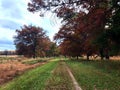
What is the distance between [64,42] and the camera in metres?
88.8

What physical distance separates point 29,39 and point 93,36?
72.5m

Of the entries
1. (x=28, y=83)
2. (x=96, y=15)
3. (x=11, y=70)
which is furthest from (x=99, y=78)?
(x=11, y=70)

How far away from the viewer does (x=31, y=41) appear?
111m

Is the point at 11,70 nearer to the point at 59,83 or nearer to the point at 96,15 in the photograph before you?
the point at 96,15

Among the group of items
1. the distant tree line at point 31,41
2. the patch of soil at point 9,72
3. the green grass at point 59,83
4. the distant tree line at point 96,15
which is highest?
the distant tree line at point 31,41

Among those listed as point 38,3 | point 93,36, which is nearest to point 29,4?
point 38,3

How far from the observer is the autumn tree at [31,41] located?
110 metres

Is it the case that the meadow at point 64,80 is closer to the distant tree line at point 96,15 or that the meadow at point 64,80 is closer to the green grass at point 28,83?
the green grass at point 28,83

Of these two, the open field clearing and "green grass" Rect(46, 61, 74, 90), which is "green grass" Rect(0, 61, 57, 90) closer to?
"green grass" Rect(46, 61, 74, 90)

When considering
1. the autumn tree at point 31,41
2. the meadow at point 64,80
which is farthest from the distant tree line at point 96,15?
the autumn tree at point 31,41

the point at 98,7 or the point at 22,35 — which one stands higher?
the point at 22,35

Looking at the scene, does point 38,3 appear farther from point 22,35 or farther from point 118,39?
point 22,35

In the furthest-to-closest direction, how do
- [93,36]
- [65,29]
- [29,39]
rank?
[29,39] → [65,29] → [93,36]

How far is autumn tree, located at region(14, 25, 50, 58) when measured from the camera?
110 meters
